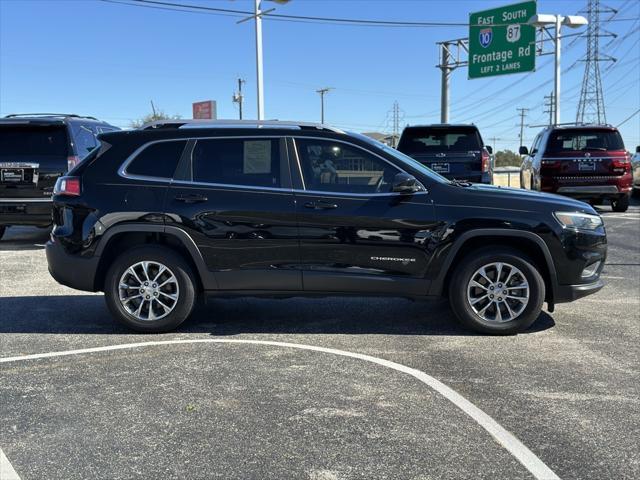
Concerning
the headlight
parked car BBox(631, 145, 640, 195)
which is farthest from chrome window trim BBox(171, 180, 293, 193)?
parked car BBox(631, 145, 640, 195)

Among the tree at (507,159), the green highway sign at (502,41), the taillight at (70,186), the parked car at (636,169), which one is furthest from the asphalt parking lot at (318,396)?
the tree at (507,159)

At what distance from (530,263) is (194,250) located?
9.39 ft

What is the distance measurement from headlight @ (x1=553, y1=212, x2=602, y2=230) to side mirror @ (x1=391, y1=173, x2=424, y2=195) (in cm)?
120

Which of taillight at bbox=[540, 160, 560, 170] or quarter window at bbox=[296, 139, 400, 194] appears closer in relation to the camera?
quarter window at bbox=[296, 139, 400, 194]

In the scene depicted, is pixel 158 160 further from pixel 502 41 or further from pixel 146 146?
pixel 502 41

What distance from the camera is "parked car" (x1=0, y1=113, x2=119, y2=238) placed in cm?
962

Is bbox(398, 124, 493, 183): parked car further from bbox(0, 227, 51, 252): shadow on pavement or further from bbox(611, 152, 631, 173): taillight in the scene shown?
bbox(0, 227, 51, 252): shadow on pavement

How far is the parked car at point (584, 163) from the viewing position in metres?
12.6

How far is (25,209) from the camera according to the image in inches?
379

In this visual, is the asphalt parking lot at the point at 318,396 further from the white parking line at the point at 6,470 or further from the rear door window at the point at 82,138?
the rear door window at the point at 82,138

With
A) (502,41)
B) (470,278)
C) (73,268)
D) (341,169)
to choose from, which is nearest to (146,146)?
(73,268)

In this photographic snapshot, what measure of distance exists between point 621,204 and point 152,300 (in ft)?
40.5

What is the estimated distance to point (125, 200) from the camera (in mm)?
5336

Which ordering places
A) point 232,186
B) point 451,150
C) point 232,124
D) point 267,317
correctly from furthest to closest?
point 451,150, point 267,317, point 232,124, point 232,186
